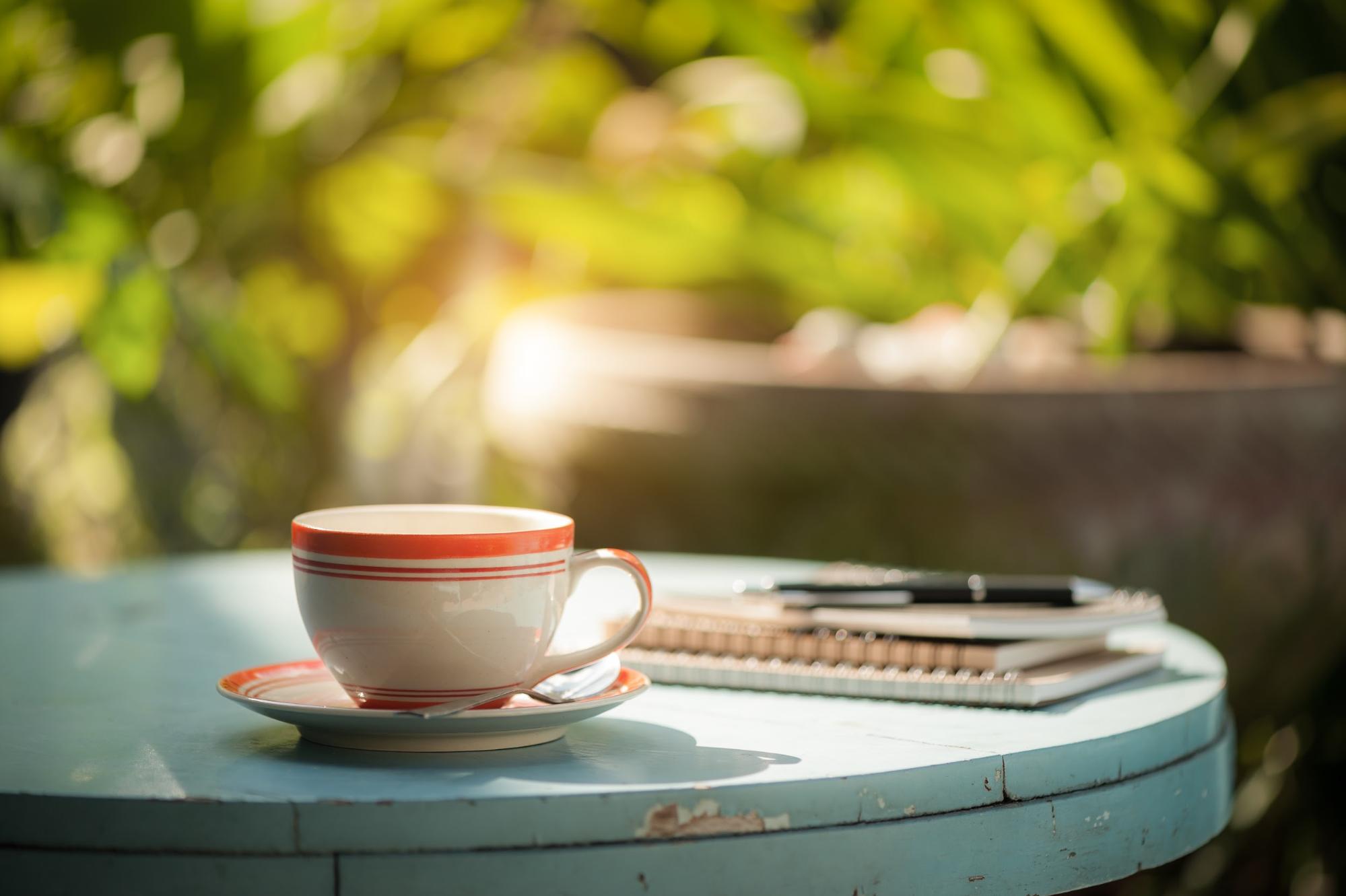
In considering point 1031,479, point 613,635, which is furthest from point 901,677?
point 1031,479

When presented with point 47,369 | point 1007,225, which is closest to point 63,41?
point 47,369

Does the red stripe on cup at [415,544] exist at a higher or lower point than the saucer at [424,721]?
higher

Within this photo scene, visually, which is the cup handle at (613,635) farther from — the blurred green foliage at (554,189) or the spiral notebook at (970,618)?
the blurred green foliage at (554,189)

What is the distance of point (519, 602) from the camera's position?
0.47m

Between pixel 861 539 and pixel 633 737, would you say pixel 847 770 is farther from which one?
pixel 861 539

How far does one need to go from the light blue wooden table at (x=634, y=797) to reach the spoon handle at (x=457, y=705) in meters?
0.02

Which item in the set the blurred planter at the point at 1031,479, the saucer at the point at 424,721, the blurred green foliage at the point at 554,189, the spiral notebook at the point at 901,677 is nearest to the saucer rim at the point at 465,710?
the saucer at the point at 424,721

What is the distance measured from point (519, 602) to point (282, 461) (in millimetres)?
2125

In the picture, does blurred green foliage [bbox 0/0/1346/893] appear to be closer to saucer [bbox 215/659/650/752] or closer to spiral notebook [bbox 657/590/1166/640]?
spiral notebook [bbox 657/590/1166/640]

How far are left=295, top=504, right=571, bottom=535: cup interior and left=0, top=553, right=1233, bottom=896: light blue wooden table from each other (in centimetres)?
8

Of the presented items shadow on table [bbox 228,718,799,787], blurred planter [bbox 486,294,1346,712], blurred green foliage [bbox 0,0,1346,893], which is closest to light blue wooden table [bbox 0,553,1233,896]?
shadow on table [bbox 228,718,799,787]

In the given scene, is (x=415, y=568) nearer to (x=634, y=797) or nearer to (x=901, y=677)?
(x=634, y=797)

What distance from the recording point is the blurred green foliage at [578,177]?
5.19ft

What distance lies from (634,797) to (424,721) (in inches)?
3.1
